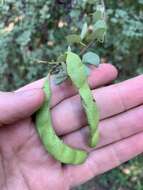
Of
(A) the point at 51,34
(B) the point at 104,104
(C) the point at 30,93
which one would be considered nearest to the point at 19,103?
(C) the point at 30,93

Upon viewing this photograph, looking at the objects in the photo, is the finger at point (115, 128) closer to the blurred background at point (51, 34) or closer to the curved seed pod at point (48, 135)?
the curved seed pod at point (48, 135)

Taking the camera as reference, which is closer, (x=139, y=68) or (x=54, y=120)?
(x=54, y=120)

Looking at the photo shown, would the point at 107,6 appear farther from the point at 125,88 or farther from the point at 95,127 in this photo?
the point at 95,127

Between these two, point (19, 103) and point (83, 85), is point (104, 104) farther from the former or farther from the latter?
point (19, 103)

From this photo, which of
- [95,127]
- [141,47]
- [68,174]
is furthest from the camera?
[141,47]

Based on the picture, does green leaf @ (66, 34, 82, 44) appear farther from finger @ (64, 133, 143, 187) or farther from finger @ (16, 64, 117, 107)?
finger @ (64, 133, 143, 187)

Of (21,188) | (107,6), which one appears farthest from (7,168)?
(107,6)

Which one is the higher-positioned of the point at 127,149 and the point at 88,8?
the point at 88,8
